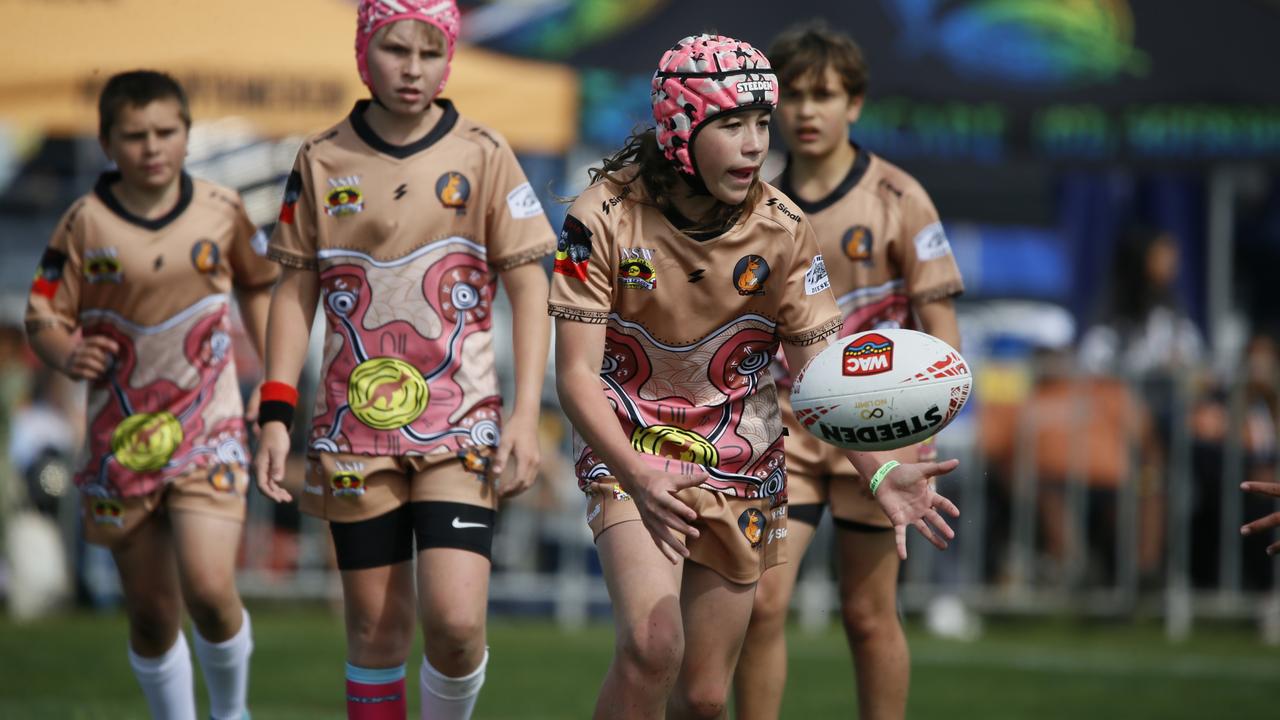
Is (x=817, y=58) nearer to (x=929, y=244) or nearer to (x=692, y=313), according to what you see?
(x=929, y=244)

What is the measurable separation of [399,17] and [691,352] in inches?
56.5

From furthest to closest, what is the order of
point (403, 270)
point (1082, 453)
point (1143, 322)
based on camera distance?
point (1143, 322)
point (1082, 453)
point (403, 270)

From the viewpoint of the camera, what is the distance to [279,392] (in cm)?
521

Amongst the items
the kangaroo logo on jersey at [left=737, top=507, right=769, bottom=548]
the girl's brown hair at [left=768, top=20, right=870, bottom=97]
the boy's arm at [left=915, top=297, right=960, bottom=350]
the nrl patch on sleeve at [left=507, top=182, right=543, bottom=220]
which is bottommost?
the kangaroo logo on jersey at [left=737, top=507, right=769, bottom=548]

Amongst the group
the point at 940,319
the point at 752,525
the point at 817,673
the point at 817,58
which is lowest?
the point at 817,673

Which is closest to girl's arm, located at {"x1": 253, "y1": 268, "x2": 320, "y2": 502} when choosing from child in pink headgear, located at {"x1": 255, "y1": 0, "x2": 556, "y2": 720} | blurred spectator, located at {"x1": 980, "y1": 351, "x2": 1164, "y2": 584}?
child in pink headgear, located at {"x1": 255, "y1": 0, "x2": 556, "y2": 720}

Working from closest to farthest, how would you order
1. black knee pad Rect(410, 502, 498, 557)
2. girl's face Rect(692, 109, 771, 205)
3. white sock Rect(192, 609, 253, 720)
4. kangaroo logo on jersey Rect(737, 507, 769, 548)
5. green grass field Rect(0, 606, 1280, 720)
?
girl's face Rect(692, 109, 771, 205) → kangaroo logo on jersey Rect(737, 507, 769, 548) → black knee pad Rect(410, 502, 498, 557) → white sock Rect(192, 609, 253, 720) → green grass field Rect(0, 606, 1280, 720)

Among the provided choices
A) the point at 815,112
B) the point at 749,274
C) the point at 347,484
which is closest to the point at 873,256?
the point at 815,112

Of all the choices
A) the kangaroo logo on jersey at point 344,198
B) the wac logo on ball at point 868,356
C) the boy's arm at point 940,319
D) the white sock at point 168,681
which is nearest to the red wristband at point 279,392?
Result: the kangaroo logo on jersey at point 344,198

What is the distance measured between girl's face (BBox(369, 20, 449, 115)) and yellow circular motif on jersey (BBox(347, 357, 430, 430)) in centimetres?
81

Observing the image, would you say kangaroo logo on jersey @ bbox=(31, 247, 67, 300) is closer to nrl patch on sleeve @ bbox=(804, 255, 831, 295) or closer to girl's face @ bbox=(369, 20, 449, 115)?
girl's face @ bbox=(369, 20, 449, 115)

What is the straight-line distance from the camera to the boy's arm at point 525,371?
510 centimetres

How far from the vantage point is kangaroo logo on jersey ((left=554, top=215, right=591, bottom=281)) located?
458cm

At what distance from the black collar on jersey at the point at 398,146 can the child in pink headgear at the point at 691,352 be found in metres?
0.70
